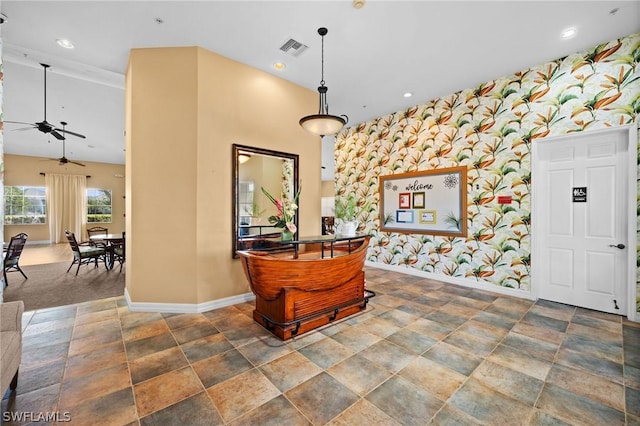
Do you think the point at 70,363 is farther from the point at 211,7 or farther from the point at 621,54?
the point at 621,54

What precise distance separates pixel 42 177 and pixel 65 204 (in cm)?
119

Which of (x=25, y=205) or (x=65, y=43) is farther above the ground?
(x=65, y=43)

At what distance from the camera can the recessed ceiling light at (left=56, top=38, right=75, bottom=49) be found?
3211 mm

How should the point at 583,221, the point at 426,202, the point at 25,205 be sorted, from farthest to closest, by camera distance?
the point at 25,205
the point at 426,202
the point at 583,221

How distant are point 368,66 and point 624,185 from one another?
3.65m

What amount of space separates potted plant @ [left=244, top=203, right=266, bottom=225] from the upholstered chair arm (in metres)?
2.34

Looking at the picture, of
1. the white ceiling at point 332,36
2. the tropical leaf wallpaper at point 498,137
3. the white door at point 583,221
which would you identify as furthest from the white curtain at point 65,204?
the white door at point 583,221

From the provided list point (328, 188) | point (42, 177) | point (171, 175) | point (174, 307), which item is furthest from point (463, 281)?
point (42, 177)

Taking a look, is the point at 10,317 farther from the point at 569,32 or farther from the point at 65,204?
the point at 65,204

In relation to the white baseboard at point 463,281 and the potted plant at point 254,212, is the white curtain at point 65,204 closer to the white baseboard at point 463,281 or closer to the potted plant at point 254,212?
the potted plant at point 254,212

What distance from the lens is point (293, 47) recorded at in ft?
11.1

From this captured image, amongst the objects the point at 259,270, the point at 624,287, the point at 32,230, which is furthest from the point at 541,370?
the point at 32,230

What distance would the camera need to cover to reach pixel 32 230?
9.56 metres

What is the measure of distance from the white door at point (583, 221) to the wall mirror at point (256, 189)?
12.4ft
